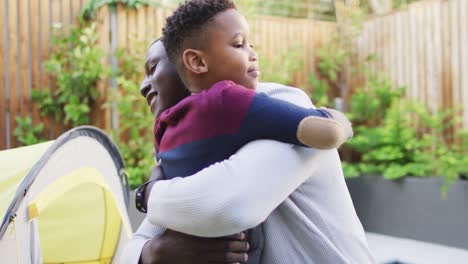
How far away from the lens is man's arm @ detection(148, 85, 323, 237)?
2.35 ft

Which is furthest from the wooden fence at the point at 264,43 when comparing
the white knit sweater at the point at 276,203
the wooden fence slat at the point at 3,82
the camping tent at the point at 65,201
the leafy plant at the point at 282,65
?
the white knit sweater at the point at 276,203

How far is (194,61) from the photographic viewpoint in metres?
0.89

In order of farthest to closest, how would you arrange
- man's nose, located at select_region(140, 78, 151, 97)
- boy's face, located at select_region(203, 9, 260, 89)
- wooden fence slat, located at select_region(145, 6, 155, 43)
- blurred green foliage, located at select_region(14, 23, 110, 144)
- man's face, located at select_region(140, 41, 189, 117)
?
wooden fence slat, located at select_region(145, 6, 155, 43) → blurred green foliage, located at select_region(14, 23, 110, 144) → man's nose, located at select_region(140, 78, 151, 97) → man's face, located at select_region(140, 41, 189, 117) → boy's face, located at select_region(203, 9, 260, 89)

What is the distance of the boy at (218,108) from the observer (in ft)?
2.46

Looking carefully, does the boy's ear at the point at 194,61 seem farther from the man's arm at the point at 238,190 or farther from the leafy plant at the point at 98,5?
the leafy plant at the point at 98,5

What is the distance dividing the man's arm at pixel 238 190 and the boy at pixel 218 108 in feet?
0.10

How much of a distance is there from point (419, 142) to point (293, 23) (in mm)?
2014

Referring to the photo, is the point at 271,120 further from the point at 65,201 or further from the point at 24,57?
the point at 24,57

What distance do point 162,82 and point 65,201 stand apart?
2202 millimetres

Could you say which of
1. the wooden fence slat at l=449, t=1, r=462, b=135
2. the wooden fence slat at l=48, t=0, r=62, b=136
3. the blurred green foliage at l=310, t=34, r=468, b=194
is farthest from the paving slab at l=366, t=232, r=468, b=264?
the wooden fence slat at l=48, t=0, r=62, b=136

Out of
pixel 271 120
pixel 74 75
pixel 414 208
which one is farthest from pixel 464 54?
pixel 271 120

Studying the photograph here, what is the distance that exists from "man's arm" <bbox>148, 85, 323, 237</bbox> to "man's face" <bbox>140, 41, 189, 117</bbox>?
41 cm

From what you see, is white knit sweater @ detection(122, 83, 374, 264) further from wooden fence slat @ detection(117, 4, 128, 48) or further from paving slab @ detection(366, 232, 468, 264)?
wooden fence slat @ detection(117, 4, 128, 48)

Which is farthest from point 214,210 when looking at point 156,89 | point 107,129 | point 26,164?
point 107,129
